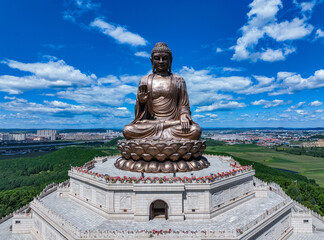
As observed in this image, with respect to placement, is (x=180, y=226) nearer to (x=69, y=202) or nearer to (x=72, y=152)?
(x=69, y=202)

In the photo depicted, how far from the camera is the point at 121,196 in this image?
11859mm

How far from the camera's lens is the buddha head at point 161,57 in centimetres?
1680

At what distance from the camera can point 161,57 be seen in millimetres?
16812

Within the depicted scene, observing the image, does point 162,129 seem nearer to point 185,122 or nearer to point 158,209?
point 185,122

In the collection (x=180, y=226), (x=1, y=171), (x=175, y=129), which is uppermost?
(x=175, y=129)

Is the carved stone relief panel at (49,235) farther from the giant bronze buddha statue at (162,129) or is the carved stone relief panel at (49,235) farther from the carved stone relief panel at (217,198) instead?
the carved stone relief panel at (217,198)

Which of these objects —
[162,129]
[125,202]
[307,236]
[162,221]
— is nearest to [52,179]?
[162,129]

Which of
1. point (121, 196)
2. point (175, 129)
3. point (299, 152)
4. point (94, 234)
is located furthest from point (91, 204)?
point (299, 152)

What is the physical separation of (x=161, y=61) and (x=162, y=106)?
3.36m

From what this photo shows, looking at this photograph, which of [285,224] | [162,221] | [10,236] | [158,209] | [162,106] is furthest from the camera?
[162,106]

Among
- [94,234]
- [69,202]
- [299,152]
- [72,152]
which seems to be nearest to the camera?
[94,234]

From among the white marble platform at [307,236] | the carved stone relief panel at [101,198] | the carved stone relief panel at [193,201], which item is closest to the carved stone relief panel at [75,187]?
the carved stone relief panel at [101,198]

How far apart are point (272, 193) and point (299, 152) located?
62852 millimetres

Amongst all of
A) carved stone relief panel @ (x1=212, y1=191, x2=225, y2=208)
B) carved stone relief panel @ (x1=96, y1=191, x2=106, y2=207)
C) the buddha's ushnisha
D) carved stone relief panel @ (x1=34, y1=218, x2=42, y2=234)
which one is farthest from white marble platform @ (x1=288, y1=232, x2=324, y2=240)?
carved stone relief panel @ (x1=34, y1=218, x2=42, y2=234)
